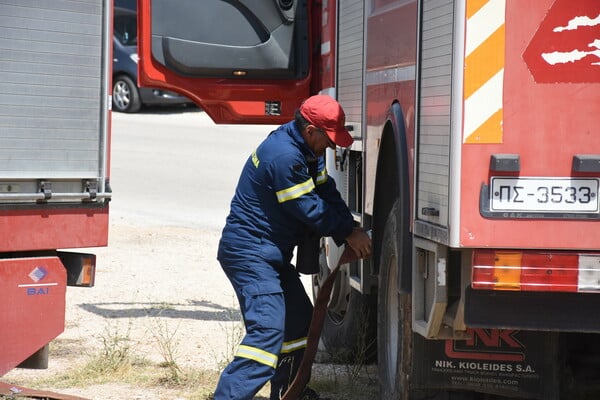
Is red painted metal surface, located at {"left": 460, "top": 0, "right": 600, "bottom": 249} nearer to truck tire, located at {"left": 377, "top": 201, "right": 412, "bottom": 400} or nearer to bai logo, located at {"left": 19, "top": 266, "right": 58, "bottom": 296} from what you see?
truck tire, located at {"left": 377, "top": 201, "right": 412, "bottom": 400}

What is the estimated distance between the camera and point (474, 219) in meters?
4.29

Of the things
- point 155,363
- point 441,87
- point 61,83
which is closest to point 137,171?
point 155,363

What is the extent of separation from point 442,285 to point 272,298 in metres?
1.49

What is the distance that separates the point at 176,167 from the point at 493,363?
12519 millimetres

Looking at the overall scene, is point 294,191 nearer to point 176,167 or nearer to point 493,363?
point 493,363

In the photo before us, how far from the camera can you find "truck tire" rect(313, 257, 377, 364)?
24.3 feet

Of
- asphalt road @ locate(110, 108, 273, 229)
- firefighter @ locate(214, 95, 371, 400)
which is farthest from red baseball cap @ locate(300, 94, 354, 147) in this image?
asphalt road @ locate(110, 108, 273, 229)

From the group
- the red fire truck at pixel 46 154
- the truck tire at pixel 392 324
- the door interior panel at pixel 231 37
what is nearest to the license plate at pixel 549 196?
the truck tire at pixel 392 324

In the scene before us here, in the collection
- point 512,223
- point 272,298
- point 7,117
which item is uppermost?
point 7,117

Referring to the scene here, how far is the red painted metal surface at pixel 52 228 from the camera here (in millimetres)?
5977

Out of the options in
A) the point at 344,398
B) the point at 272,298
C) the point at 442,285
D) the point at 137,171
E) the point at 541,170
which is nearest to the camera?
the point at 541,170

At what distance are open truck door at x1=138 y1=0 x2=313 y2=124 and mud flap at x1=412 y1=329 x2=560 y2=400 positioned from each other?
3.20 meters

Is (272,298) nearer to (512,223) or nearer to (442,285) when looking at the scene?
(442,285)

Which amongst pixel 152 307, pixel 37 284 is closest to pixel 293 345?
pixel 37 284
